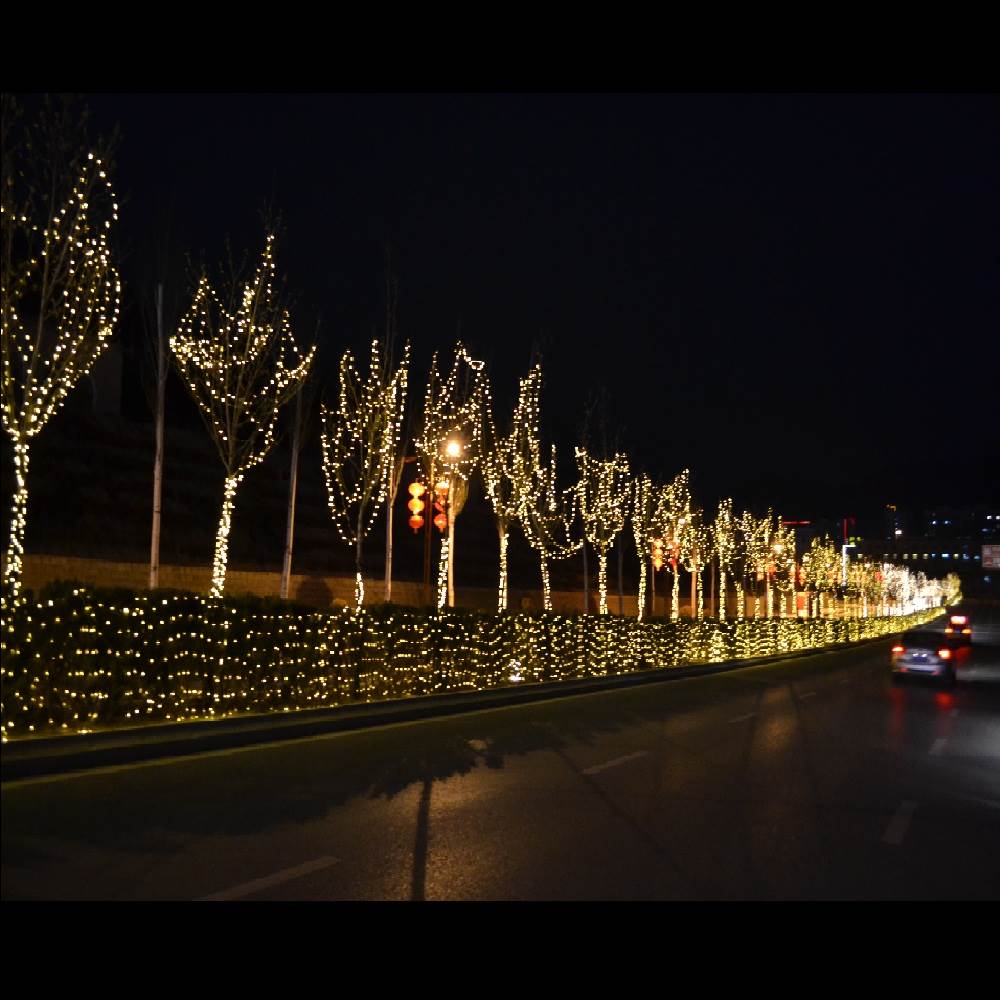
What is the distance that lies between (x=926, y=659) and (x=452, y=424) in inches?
591

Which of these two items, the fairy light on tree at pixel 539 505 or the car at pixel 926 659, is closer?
the car at pixel 926 659

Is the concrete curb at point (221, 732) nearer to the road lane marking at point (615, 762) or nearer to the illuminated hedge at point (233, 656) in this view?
the illuminated hedge at point (233, 656)

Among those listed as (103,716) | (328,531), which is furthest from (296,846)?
(328,531)

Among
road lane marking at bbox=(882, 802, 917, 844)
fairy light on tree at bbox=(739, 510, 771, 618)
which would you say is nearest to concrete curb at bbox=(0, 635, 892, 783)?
road lane marking at bbox=(882, 802, 917, 844)

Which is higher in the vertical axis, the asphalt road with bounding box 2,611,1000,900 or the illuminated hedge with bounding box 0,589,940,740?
the illuminated hedge with bounding box 0,589,940,740

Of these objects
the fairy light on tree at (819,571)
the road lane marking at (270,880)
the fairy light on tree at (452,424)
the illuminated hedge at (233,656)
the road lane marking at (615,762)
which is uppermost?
the fairy light on tree at (452,424)

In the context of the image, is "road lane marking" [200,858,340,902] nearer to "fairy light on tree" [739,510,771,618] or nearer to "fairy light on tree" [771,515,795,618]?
"fairy light on tree" [739,510,771,618]

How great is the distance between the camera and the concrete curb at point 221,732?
41.2ft

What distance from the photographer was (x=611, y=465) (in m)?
46.8

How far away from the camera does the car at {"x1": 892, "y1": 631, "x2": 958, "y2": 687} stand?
106 feet

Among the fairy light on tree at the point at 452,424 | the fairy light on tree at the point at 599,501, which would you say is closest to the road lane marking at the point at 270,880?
the fairy light on tree at the point at 452,424

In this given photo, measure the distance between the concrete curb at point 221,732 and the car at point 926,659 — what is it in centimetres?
1101

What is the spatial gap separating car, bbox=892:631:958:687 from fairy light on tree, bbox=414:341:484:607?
12.9m
